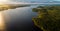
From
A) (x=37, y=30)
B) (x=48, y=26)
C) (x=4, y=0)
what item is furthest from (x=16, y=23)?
(x=4, y=0)

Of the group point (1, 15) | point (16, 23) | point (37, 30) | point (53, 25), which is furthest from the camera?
point (1, 15)

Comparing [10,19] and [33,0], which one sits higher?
[33,0]

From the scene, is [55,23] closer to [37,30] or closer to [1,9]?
[37,30]

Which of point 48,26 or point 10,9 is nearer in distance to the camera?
point 48,26

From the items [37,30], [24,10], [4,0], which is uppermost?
[4,0]
